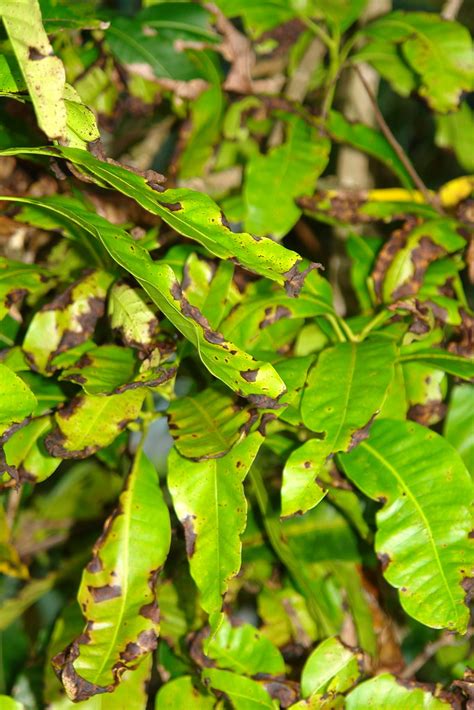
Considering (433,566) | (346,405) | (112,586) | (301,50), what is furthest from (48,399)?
(301,50)

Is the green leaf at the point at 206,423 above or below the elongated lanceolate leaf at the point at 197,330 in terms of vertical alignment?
below

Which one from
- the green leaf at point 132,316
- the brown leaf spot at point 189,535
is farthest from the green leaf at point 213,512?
the green leaf at point 132,316

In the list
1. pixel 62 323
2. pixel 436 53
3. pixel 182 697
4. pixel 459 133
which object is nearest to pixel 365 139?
pixel 436 53

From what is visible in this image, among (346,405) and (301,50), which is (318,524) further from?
(301,50)

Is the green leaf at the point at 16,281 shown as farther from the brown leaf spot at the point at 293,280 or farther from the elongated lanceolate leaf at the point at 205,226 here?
the brown leaf spot at the point at 293,280

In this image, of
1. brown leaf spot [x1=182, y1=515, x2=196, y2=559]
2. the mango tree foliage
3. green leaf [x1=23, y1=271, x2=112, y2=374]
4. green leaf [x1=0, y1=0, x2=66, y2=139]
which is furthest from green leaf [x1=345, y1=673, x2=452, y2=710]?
green leaf [x1=0, y1=0, x2=66, y2=139]
